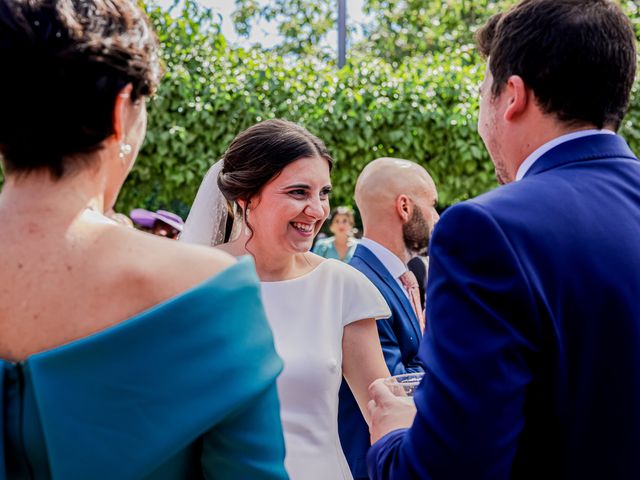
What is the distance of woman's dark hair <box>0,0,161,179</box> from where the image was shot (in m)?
1.39

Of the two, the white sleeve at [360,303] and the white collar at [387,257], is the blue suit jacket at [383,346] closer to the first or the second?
the white collar at [387,257]

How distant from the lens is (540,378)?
62.0 inches

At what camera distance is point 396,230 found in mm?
4477

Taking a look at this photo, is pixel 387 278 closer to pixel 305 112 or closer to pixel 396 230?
pixel 396 230

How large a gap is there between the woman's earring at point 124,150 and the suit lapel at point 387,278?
2.46 meters

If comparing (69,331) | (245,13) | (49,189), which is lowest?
(69,331)

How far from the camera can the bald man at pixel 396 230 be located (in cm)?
379

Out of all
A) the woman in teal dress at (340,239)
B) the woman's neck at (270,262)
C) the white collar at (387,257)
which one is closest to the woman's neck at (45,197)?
the woman's neck at (270,262)

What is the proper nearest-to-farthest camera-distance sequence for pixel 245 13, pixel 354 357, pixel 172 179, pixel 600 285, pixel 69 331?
pixel 69 331
pixel 600 285
pixel 354 357
pixel 172 179
pixel 245 13

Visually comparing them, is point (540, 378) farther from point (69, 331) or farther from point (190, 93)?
point (190, 93)

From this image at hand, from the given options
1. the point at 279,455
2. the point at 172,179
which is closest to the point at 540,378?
the point at 279,455

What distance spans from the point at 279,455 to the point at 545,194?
80 centimetres

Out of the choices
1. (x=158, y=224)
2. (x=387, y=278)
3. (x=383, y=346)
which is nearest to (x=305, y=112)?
(x=158, y=224)

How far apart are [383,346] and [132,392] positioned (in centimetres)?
240
